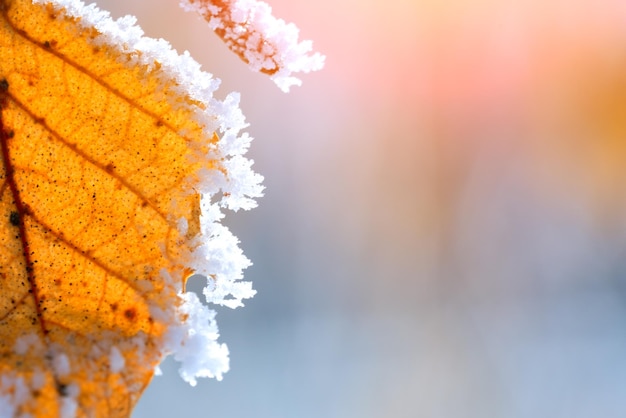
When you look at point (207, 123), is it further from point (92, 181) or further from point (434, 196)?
point (434, 196)

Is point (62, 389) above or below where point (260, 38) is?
below

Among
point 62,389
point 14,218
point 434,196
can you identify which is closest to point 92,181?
point 14,218

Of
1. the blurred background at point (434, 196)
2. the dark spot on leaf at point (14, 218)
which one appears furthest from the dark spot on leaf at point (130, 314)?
the blurred background at point (434, 196)

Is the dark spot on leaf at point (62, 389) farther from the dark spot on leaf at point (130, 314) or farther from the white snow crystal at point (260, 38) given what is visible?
the white snow crystal at point (260, 38)

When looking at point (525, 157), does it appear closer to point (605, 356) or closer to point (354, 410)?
point (605, 356)

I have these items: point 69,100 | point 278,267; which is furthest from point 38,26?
point 278,267

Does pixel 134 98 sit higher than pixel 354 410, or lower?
lower

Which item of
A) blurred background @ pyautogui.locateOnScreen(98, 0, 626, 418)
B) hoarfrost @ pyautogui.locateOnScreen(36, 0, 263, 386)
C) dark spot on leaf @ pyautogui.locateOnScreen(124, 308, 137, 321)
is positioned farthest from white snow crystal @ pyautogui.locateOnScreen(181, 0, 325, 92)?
blurred background @ pyautogui.locateOnScreen(98, 0, 626, 418)
